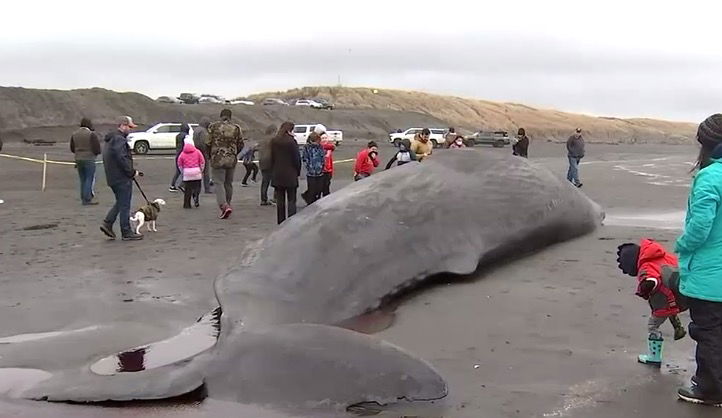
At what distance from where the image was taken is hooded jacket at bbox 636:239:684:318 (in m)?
5.78

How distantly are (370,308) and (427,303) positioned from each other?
69 cm

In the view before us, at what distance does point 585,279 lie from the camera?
857 centimetres

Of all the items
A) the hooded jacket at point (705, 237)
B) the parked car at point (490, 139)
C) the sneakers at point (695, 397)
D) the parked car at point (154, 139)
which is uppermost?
the hooded jacket at point (705, 237)

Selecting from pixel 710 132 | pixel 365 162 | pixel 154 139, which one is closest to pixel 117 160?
pixel 365 162

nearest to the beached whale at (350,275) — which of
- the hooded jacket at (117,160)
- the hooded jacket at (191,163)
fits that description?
the hooded jacket at (117,160)

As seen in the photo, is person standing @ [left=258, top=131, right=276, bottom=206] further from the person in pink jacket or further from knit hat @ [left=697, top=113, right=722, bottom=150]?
knit hat @ [left=697, top=113, right=722, bottom=150]

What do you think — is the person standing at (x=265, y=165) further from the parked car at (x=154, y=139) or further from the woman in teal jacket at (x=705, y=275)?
the parked car at (x=154, y=139)

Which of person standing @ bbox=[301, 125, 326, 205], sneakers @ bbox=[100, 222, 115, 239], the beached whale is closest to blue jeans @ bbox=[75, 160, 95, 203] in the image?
person standing @ bbox=[301, 125, 326, 205]

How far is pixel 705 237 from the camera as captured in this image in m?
5.08

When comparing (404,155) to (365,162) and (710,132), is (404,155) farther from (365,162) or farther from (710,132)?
(710,132)

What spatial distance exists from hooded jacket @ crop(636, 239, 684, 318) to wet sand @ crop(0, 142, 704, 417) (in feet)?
1.41

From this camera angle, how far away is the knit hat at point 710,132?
5344 mm

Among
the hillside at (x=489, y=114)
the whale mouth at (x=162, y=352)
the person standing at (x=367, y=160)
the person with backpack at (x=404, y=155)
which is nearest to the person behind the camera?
the whale mouth at (x=162, y=352)

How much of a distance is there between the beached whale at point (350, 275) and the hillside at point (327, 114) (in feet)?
29.4
